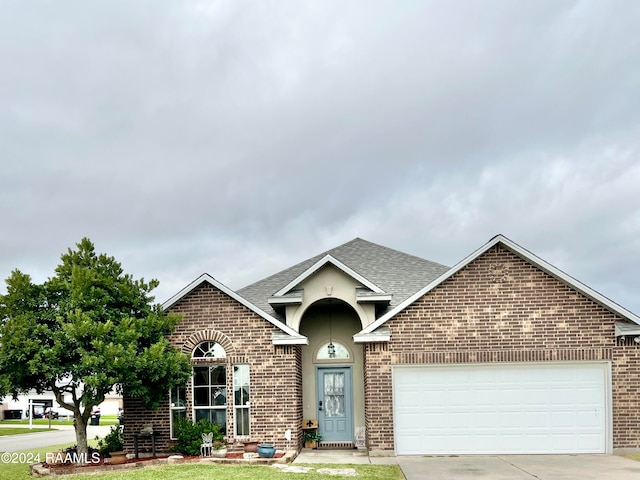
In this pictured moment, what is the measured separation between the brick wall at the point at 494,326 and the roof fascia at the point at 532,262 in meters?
0.17

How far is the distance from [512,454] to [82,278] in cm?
1186

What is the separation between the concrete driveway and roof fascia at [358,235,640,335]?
11.8 ft

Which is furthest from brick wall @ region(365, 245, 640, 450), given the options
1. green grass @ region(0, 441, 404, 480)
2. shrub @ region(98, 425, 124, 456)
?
shrub @ region(98, 425, 124, 456)

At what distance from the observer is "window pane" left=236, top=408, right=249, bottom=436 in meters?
17.2

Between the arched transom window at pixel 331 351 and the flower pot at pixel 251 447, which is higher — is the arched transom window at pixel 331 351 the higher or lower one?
the higher one

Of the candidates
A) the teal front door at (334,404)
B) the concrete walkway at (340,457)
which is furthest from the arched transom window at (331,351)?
the concrete walkway at (340,457)

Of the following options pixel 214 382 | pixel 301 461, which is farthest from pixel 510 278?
pixel 214 382

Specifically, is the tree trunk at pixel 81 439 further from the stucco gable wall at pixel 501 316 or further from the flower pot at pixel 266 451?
the stucco gable wall at pixel 501 316

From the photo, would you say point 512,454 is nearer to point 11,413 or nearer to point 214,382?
point 214,382

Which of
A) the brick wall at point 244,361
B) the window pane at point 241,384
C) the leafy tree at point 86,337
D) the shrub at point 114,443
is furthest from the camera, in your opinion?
the shrub at point 114,443

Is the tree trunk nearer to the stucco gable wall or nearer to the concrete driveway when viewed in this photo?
the concrete driveway

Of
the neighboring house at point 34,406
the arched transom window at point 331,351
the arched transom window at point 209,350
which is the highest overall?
the arched transom window at point 209,350

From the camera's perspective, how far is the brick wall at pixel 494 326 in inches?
658

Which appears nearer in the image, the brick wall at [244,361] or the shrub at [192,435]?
the shrub at [192,435]
